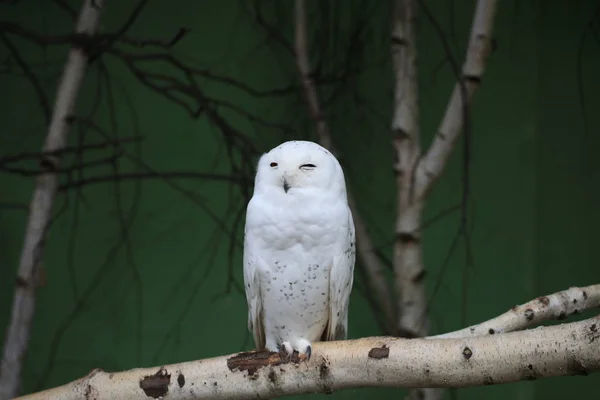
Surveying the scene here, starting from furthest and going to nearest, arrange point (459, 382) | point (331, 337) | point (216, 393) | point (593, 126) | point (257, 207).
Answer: point (593, 126) < point (331, 337) < point (257, 207) < point (216, 393) < point (459, 382)

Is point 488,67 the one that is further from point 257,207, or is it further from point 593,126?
point 257,207

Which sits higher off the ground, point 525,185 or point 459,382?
point 525,185

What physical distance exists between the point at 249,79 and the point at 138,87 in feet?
1.18

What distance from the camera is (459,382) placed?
108cm

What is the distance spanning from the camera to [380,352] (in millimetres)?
1150

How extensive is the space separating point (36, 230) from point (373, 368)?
1.15 metres

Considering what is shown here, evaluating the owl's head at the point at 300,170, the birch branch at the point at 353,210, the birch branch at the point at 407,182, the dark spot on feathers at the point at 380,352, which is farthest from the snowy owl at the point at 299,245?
the birch branch at the point at 353,210

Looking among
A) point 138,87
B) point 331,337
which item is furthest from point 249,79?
point 331,337

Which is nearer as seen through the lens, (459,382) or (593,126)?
(459,382)

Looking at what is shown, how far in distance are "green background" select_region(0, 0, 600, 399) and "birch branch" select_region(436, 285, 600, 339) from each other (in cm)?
83

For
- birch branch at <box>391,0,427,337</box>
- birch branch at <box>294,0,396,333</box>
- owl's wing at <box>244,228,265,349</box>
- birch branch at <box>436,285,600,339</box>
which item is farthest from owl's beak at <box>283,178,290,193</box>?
birch branch at <box>294,0,396,333</box>

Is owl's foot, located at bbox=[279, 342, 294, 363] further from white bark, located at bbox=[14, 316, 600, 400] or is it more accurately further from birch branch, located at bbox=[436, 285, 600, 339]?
birch branch, located at bbox=[436, 285, 600, 339]

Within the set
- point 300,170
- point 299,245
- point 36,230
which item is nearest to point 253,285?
point 299,245

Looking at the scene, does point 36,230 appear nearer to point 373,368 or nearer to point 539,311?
point 373,368
